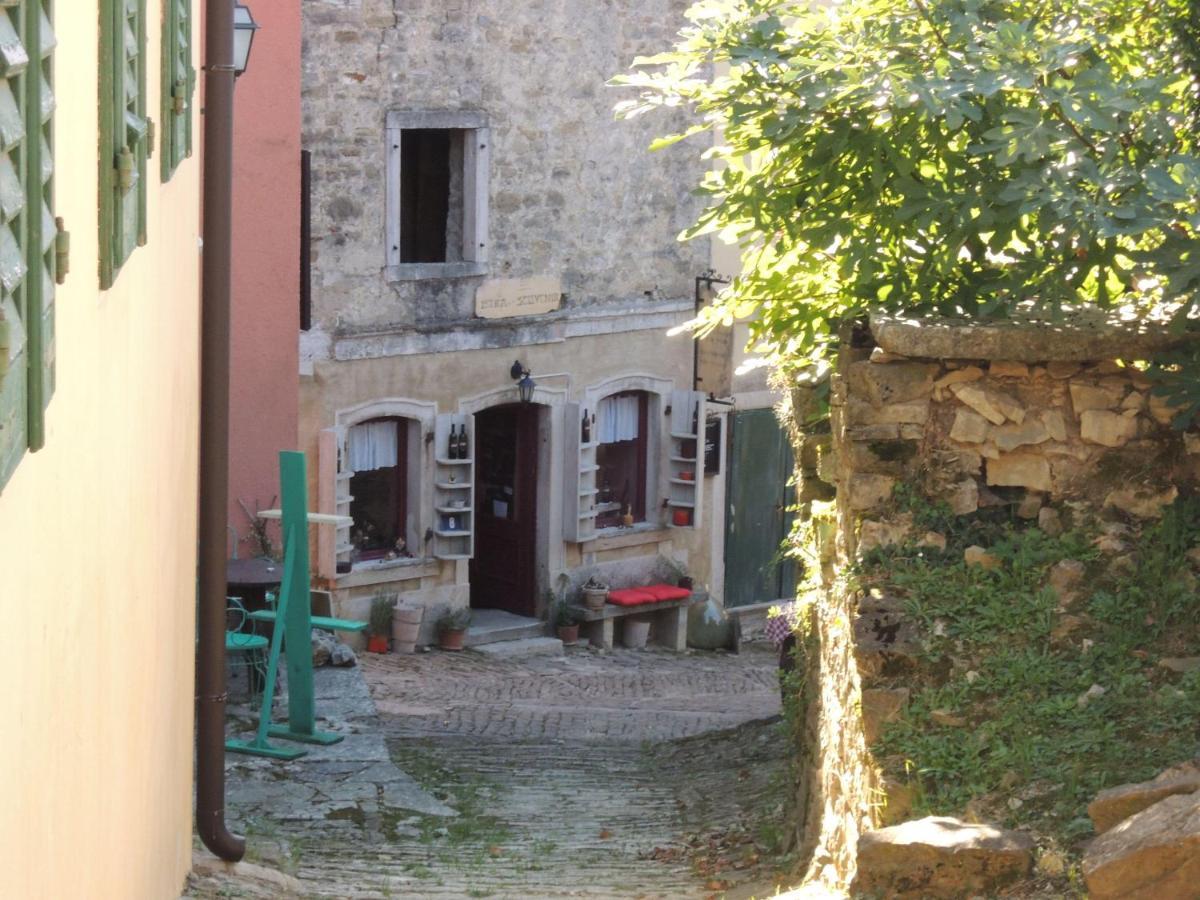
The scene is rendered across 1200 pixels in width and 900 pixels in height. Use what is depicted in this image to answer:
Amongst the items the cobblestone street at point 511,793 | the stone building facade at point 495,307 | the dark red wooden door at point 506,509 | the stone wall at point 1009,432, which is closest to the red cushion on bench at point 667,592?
the stone building facade at point 495,307

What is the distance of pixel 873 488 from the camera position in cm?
636

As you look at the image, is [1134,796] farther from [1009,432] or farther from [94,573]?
[94,573]

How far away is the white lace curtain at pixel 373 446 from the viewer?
607 inches

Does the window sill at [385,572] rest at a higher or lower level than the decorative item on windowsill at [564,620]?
higher

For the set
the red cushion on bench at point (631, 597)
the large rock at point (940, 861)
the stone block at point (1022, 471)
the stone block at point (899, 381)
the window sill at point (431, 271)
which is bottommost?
the red cushion on bench at point (631, 597)

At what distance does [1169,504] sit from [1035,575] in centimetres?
57

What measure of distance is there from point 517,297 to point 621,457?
2164mm

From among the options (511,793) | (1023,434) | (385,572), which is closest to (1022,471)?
(1023,434)

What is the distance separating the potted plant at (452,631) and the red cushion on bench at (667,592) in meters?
2.14

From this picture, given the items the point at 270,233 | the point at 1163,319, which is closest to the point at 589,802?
the point at 1163,319

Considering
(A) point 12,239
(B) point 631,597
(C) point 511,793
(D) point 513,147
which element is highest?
(D) point 513,147

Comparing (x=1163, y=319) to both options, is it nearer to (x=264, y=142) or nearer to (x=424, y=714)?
(x=424, y=714)

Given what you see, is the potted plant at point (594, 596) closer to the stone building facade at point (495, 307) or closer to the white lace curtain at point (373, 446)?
the stone building facade at point (495, 307)

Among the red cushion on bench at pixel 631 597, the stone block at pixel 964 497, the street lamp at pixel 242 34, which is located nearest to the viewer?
the stone block at pixel 964 497
